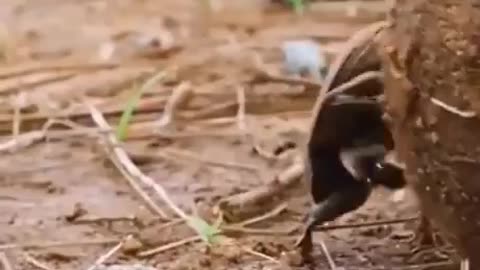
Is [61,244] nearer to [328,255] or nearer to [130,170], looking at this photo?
[130,170]

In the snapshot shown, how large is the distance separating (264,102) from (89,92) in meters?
0.34

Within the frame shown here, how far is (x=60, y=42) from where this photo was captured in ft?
8.02

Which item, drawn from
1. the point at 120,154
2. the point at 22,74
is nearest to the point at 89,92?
the point at 22,74

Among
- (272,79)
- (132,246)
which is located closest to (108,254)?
(132,246)

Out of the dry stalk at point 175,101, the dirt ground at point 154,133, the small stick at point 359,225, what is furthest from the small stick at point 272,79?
the small stick at point 359,225

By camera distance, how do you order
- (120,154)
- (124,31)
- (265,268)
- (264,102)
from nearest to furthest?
1. (265,268)
2. (120,154)
3. (264,102)
4. (124,31)

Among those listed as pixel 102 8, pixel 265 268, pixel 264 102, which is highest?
pixel 102 8

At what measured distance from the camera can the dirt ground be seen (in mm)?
1634

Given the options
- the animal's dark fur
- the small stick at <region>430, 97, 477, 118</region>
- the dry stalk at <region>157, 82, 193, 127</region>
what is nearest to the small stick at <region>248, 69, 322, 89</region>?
the dry stalk at <region>157, 82, 193, 127</region>

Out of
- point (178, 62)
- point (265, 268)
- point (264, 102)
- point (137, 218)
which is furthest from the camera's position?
point (178, 62)

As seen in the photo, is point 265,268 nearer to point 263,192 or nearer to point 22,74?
point 263,192

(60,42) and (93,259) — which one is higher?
(60,42)

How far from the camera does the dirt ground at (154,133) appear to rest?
64.3 inches

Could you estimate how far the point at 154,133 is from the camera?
2.02m
